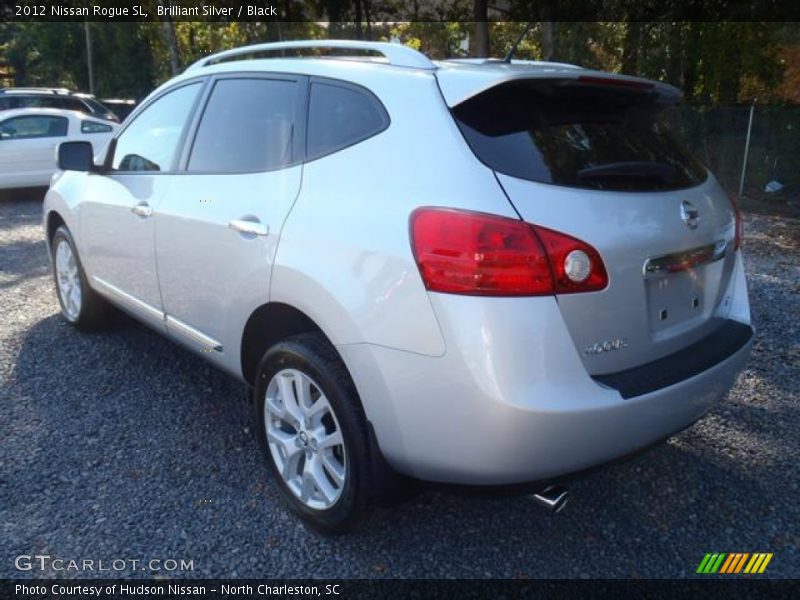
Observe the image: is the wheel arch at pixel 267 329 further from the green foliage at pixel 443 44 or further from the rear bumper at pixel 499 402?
the green foliage at pixel 443 44

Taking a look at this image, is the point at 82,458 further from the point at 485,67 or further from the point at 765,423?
the point at 765,423

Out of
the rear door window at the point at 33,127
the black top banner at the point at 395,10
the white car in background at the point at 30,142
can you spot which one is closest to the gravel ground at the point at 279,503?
the white car in background at the point at 30,142

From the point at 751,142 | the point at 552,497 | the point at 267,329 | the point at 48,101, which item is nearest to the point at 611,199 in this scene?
the point at 552,497

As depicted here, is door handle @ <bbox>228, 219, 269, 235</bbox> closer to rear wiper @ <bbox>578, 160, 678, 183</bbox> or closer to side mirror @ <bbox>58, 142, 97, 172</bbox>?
rear wiper @ <bbox>578, 160, 678, 183</bbox>

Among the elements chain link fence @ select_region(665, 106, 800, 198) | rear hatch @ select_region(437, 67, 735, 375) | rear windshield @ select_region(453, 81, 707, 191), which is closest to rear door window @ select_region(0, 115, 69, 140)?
chain link fence @ select_region(665, 106, 800, 198)

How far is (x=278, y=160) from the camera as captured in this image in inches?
113

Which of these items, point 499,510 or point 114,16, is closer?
point 499,510

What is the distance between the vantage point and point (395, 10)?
21.6 metres

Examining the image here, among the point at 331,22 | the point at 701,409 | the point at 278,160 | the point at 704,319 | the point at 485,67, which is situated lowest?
the point at 701,409

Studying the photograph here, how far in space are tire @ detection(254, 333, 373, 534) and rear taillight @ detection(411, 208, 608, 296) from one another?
0.61 meters

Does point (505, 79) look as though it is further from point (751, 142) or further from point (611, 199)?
point (751, 142)

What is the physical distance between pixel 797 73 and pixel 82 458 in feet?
43.5

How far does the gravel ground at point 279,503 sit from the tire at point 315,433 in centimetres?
16

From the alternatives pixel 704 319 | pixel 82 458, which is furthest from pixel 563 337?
pixel 82 458
